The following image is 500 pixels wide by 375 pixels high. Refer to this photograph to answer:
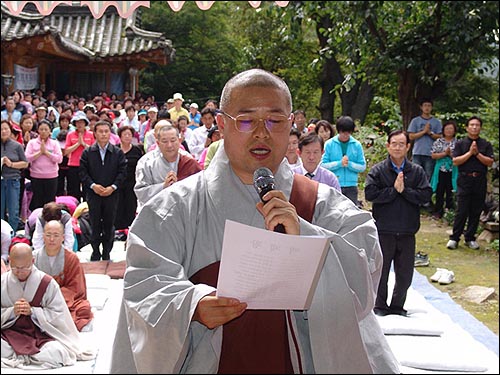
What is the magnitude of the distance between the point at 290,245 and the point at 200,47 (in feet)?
45.1

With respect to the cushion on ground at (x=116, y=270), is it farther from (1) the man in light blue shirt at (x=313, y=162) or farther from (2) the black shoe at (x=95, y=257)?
(1) the man in light blue shirt at (x=313, y=162)

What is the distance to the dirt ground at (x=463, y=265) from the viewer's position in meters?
5.33

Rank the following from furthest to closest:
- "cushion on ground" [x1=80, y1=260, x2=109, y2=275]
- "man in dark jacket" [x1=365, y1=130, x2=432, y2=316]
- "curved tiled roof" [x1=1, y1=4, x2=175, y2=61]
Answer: "curved tiled roof" [x1=1, y1=4, x2=175, y2=61], "cushion on ground" [x1=80, y1=260, x2=109, y2=275], "man in dark jacket" [x1=365, y1=130, x2=432, y2=316]

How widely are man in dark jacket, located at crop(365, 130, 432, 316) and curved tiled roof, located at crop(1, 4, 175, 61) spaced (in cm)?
857

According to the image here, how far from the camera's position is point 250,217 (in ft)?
5.96

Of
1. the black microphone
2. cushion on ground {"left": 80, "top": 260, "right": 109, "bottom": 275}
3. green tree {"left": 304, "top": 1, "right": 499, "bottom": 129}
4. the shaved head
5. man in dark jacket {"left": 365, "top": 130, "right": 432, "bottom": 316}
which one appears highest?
green tree {"left": 304, "top": 1, "right": 499, "bottom": 129}

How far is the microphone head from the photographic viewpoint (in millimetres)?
1681

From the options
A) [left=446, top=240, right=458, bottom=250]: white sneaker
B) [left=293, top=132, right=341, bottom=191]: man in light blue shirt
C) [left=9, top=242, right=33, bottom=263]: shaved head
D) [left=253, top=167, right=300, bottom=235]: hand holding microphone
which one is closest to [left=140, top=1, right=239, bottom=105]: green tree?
[left=446, top=240, right=458, bottom=250]: white sneaker

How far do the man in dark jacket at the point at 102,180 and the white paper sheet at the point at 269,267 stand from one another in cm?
526

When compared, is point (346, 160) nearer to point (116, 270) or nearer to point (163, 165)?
point (163, 165)

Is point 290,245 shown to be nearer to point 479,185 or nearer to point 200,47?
point 479,185

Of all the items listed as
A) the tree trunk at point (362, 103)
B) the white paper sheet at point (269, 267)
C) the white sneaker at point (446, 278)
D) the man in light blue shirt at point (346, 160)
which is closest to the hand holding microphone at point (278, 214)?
the white paper sheet at point (269, 267)

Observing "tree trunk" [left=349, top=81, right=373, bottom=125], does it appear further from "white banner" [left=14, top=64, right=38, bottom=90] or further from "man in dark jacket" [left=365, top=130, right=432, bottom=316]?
"man in dark jacket" [left=365, top=130, right=432, bottom=316]

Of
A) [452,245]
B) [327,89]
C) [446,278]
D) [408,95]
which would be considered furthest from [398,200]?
[327,89]
